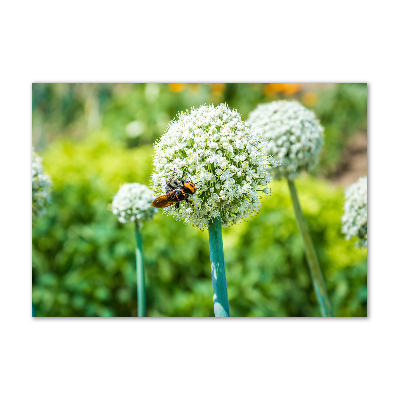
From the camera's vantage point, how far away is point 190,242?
2.96 m

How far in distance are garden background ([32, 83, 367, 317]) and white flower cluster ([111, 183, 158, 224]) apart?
47.5 inches

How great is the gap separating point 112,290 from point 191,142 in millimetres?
2006

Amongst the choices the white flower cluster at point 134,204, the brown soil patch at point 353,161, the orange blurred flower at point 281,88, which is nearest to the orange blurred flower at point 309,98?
the orange blurred flower at point 281,88

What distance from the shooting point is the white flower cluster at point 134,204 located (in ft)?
4.86

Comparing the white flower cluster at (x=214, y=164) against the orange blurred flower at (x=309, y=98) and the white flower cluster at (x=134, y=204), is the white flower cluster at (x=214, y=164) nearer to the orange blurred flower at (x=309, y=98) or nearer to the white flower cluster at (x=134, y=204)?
the white flower cluster at (x=134, y=204)

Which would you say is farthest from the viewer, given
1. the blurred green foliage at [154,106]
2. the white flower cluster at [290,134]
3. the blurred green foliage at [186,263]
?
the blurred green foliage at [154,106]

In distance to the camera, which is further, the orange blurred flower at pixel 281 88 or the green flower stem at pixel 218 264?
the orange blurred flower at pixel 281 88

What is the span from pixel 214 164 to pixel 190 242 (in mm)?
1936

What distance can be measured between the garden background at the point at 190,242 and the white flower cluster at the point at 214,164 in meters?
1.56
